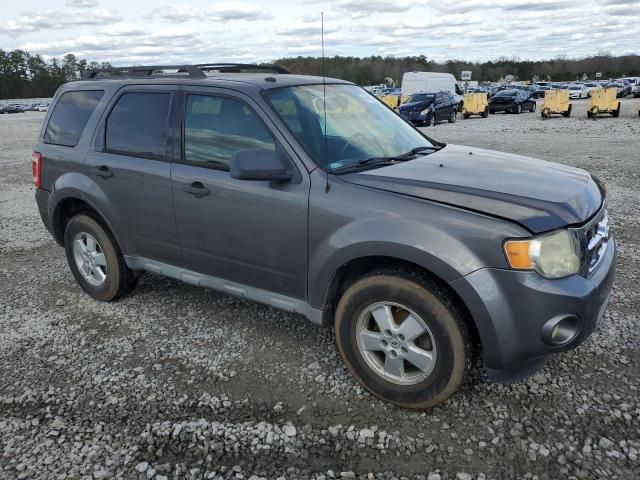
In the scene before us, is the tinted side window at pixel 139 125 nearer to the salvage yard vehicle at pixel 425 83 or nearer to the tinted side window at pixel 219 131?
the tinted side window at pixel 219 131

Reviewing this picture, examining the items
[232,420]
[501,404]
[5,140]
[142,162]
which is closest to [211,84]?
[142,162]

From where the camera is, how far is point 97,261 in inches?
182

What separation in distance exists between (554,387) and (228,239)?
2254 mm

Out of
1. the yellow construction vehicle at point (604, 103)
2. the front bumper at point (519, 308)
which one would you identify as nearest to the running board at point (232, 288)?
the front bumper at point (519, 308)

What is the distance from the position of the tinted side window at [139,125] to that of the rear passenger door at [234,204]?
0.23 m

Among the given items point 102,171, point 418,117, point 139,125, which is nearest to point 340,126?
point 139,125

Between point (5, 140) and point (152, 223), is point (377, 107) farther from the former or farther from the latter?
point (5, 140)

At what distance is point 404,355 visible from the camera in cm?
298

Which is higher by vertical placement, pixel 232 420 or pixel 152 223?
pixel 152 223

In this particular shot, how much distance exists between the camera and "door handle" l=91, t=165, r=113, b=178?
13.7 ft

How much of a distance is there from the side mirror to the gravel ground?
52.1 inches

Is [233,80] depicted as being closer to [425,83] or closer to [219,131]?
[219,131]

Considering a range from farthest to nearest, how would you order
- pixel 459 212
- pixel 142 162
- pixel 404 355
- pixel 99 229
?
pixel 99 229, pixel 142 162, pixel 404 355, pixel 459 212

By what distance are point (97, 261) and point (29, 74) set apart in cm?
11616
